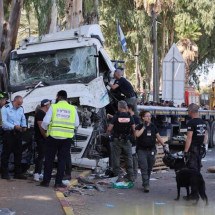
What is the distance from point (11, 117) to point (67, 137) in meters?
1.48

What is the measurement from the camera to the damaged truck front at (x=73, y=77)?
492 inches

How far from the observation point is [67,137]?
33.4ft

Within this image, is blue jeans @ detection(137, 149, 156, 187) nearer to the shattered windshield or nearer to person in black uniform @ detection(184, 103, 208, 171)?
person in black uniform @ detection(184, 103, 208, 171)

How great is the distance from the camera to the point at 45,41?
45.8 feet

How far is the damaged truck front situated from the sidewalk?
2.17 m

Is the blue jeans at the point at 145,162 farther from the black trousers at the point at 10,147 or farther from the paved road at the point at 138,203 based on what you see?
the black trousers at the point at 10,147

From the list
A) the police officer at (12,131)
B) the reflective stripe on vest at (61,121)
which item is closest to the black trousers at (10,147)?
the police officer at (12,131)

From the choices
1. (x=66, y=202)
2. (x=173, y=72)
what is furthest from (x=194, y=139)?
(x=173, y=72)

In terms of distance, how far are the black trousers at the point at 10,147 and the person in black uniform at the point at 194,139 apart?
3438 millimetres

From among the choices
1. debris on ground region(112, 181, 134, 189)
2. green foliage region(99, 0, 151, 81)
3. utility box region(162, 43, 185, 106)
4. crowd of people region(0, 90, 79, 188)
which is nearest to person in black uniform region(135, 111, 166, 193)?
debris on ground region(112, 181, 134, 189)

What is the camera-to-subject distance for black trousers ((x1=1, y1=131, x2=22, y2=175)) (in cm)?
1090

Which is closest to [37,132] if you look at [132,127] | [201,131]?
[132,127]

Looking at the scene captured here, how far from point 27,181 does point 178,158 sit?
315cm

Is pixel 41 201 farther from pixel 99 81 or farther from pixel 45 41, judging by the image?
pixel 45 41
